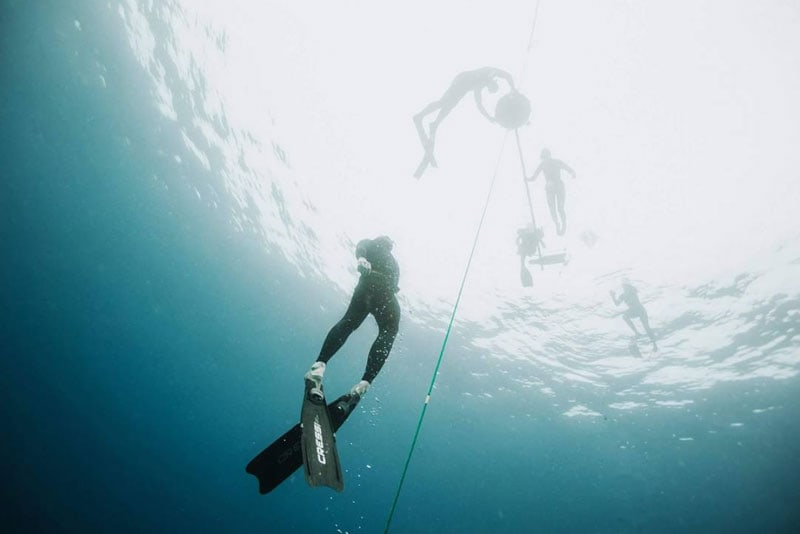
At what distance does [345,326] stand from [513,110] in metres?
4.73

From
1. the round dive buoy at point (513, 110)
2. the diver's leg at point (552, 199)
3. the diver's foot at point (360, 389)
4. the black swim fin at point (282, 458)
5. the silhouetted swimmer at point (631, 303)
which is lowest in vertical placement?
the black swim fin at point (282, 458)

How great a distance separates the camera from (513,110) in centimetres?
657

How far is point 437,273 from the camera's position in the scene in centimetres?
1714

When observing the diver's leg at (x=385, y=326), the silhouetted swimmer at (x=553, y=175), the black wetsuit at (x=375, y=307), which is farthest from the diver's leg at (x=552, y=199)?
the diver's leg at (x=385, y=326)

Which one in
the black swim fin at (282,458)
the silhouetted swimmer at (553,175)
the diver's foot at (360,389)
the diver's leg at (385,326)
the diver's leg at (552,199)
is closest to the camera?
the black swim fin at (282,458)

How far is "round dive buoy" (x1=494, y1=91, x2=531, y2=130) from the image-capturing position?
257 inches

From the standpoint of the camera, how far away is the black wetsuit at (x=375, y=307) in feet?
14.6

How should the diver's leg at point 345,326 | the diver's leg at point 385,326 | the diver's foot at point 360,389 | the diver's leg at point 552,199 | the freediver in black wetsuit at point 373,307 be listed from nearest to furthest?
1. the diver's foot at point 360,389
2. the diver's leg at point 345,326
3. the freediver in black wetsuit at point 373,307
4. the diver's leg at point 385,326
5. the diver's leg at point 552,199

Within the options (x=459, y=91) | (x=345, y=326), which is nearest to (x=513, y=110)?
(x=459, y=91)

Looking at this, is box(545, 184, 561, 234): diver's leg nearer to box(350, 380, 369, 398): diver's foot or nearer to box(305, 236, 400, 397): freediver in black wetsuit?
box(305, 236, 400, 397): freediver in black wetsuit

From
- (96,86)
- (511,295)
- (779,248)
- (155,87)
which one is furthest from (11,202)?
(779,248)

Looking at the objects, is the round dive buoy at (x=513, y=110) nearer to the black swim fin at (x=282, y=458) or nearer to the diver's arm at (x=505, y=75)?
the diver's arm at (x=505, y=75)

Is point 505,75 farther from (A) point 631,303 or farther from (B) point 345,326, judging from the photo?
(A) point 631,303

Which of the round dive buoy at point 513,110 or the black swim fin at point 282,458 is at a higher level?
the round dive buoy at point 513,110
